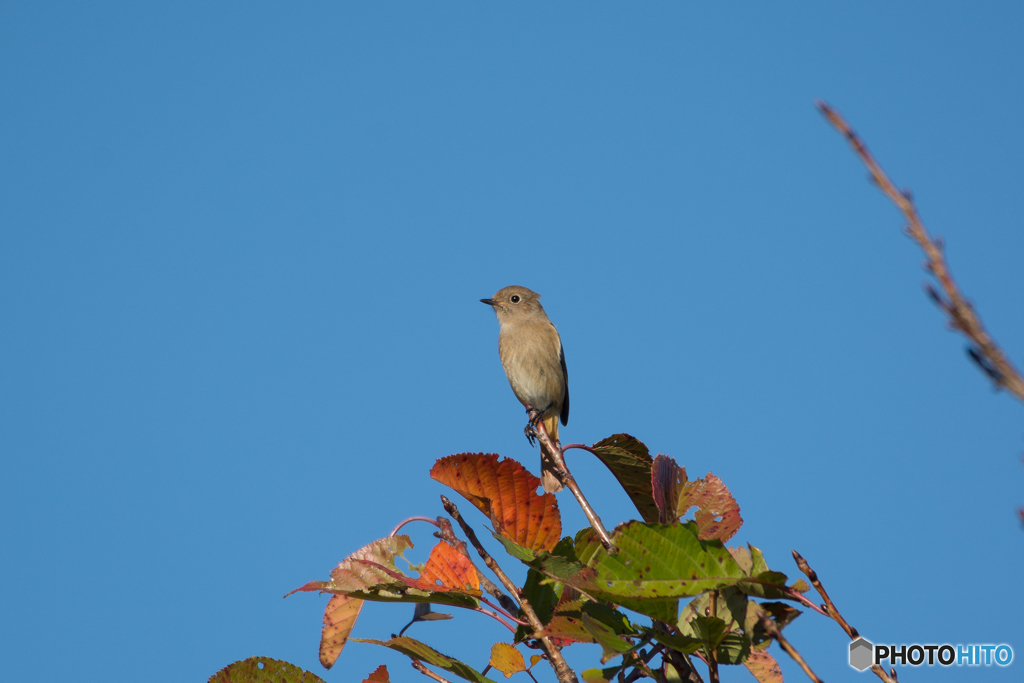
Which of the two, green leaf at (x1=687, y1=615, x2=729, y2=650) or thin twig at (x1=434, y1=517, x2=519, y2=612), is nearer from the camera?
green leaf at (x1=687, y1=615, x2=729, y2=650)

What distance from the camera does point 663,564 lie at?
6.07 feet

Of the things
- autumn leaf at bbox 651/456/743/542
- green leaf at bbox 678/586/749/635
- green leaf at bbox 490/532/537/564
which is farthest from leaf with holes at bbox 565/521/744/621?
autumn leaf at bbox 651/456/743/542

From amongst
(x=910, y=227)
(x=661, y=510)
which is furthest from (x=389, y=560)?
(x=910, y=227)

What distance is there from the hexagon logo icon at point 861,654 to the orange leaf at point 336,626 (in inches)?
52.0

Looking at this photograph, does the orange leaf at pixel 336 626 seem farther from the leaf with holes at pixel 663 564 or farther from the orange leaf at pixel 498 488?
the leaf with holes at pixel 663 564

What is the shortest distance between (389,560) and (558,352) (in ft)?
21.3

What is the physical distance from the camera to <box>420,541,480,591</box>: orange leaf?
94.9 inches

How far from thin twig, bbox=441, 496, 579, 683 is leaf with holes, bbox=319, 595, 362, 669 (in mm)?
382

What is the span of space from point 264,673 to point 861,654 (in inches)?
62.7

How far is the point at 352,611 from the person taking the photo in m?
2.43

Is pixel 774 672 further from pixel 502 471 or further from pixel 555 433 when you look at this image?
pixel 555 433

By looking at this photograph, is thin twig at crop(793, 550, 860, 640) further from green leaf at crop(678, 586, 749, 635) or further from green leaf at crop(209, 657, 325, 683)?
green leaf at crop(209, 657, 325, 683)

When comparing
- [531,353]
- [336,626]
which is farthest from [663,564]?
[531,353]

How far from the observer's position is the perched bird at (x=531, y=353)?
859 centimetres
